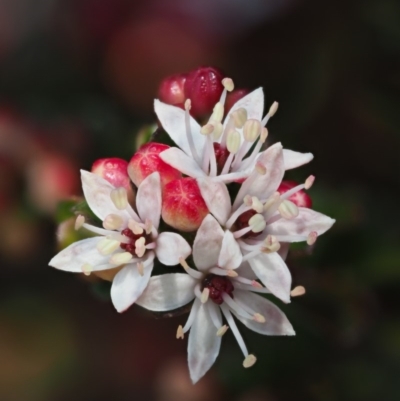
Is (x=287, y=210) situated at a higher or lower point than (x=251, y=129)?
lower

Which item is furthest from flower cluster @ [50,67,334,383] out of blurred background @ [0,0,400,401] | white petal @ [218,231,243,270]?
blurred background @ [0,0,400,401]

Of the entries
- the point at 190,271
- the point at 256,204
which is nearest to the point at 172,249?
the point at 190,271

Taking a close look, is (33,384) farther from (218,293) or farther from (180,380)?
(218,293)

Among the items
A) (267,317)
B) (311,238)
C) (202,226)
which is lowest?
(267,317)

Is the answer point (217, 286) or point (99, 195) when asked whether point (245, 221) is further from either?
point (99, 195)

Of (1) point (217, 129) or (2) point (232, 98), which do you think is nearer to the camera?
(1) point (217, 129)

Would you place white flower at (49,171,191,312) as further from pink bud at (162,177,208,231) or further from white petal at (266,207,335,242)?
white petal at (266,207,335,242)

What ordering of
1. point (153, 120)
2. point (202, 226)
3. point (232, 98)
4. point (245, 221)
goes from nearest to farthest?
point (202, 226), point (245, 221), point (232, 98), point (153, 120)

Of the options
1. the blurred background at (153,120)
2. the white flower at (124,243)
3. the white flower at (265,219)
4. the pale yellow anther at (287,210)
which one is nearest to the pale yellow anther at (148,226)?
the white flower at (124,243)

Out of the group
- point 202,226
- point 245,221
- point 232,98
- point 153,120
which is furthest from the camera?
point 153,120
